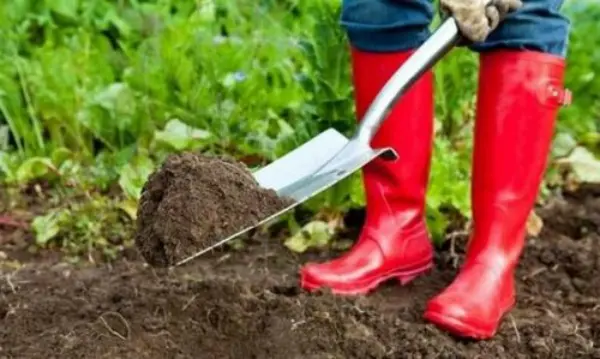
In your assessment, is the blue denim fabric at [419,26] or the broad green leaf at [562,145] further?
the broad green leaf at [562,145]

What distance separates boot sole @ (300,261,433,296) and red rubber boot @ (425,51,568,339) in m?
0.21

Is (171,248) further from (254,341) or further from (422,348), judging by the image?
(422,348)

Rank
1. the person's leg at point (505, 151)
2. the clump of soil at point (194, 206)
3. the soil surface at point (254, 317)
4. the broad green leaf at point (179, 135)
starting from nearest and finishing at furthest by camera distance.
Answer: the clump of soil at point (194, 206) < the soil surface at point (254, 317) < the person's leg at point (505, 151) < the broad green leaf at point (179, 135)

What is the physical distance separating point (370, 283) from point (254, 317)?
0.36 metres

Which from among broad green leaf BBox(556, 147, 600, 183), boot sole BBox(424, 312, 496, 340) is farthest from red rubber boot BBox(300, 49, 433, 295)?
broad green leaf BBox(556, 147, 600, 183)

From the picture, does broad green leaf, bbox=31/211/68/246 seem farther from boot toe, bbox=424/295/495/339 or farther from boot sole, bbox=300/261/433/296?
boot toe, bbox=424/295/495/339

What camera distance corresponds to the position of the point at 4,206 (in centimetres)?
362

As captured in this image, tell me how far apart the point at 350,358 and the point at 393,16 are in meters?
0.71

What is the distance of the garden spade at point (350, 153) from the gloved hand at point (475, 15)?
2 cm

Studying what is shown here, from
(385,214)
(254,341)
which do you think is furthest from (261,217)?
(385,214)

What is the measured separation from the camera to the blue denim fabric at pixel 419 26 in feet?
8.80

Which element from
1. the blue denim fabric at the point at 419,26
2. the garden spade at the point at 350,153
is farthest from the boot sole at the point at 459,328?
the blue denim fabric at the point at 419,26

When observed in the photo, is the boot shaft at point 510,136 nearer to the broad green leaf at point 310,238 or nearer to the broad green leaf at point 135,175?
the broad green leaf at point 310,238

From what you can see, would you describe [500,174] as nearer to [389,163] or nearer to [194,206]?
[389,163]
